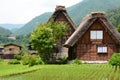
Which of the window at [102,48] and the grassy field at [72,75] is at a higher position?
the window at [102,48]

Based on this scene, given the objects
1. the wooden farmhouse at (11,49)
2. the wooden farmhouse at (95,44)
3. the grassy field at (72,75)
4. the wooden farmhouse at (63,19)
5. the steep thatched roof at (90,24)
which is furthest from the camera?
the wooden farmhouse at (11,49)

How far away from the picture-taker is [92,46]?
4488cm

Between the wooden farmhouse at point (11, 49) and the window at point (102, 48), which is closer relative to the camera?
the window at point (102, 48)

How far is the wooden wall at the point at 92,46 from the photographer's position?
4462cm

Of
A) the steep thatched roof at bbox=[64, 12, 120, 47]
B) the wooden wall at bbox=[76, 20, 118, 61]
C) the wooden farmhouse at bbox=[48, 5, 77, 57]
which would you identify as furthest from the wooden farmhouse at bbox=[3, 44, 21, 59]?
the steep thatched roof at bbox=[64, 12, 120, 47]

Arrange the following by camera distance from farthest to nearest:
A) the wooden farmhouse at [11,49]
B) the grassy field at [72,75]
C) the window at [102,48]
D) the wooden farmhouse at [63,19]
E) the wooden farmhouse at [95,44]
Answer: the wooden farmhouse at [11,49] → the wooden farmhouse at [63,19] → the window at [102,48] → the wooden farmhouse at [95,44] → the grassy field at [72,75]

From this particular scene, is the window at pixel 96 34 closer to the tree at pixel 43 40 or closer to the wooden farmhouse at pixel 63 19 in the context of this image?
the tree at pixel 43 40

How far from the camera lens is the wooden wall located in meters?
44.6

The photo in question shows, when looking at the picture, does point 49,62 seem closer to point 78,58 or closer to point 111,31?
point 78,58

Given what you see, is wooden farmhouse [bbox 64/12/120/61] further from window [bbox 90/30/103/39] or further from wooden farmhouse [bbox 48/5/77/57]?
wooden farmhouse [bbox 48/5/77/57]

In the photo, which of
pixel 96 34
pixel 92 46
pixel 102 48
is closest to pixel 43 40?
pixel 92 46

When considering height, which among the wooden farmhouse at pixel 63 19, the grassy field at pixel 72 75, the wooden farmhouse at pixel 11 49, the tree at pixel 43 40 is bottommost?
the grassy field at pixel 72 75

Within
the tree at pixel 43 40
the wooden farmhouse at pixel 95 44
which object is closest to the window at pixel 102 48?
the wooden farmhouse at pixel 95 44

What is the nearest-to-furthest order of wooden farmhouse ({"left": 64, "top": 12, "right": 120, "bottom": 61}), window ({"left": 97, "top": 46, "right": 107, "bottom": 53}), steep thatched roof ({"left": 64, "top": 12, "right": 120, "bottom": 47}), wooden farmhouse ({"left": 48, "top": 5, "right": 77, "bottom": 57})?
1. steep thatched roof ({"left": 64, "top": 12, "right": 120, "bottom": 47})
2. wooden farmhouse ({"left": 64, "top": 12, "right": 120, "bottom": 61})
3. window ({"left": 97, "top": 46, "right": 107, "bottom": 53})
4. wooden farmhouse ({"left": 48, "top": 5, "right": 77, "bottom": 57})
